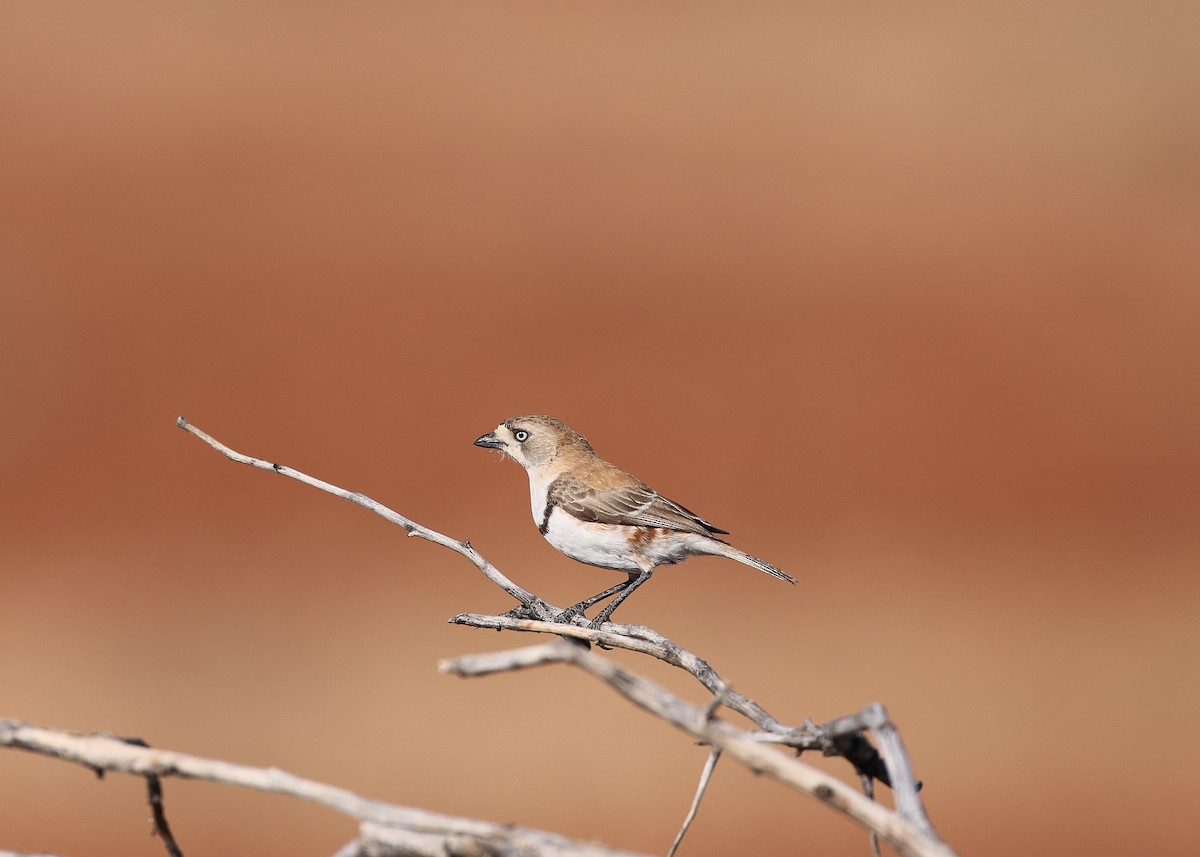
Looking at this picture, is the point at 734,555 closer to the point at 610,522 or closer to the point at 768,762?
the point at 610,522

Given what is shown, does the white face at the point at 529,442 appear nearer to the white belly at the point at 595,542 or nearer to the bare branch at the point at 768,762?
the white belly at the point at 595,542

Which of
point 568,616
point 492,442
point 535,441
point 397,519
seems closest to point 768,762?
point 397,519

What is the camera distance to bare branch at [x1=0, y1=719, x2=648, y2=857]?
93.0 inches

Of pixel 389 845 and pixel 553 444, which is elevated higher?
pixel 553 444

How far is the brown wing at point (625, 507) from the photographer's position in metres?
6.79

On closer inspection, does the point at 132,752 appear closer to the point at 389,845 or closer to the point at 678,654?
the point at 389,845

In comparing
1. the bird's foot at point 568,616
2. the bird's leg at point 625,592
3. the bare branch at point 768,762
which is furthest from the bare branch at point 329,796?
the bird's leg at point 625,592

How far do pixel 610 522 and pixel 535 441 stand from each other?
2.86ft

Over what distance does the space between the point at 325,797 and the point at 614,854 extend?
1.98 ft

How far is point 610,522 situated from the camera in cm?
678

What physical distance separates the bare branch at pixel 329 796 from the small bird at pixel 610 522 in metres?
3.93

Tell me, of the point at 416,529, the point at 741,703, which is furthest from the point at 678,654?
the point at 416,529

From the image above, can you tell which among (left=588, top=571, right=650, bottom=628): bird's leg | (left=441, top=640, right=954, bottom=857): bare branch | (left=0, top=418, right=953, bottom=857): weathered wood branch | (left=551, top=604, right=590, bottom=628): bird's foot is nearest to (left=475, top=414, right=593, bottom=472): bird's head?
(left=588, top=571, right=650, bottom=628): bird's leg

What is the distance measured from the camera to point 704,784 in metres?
3.57
